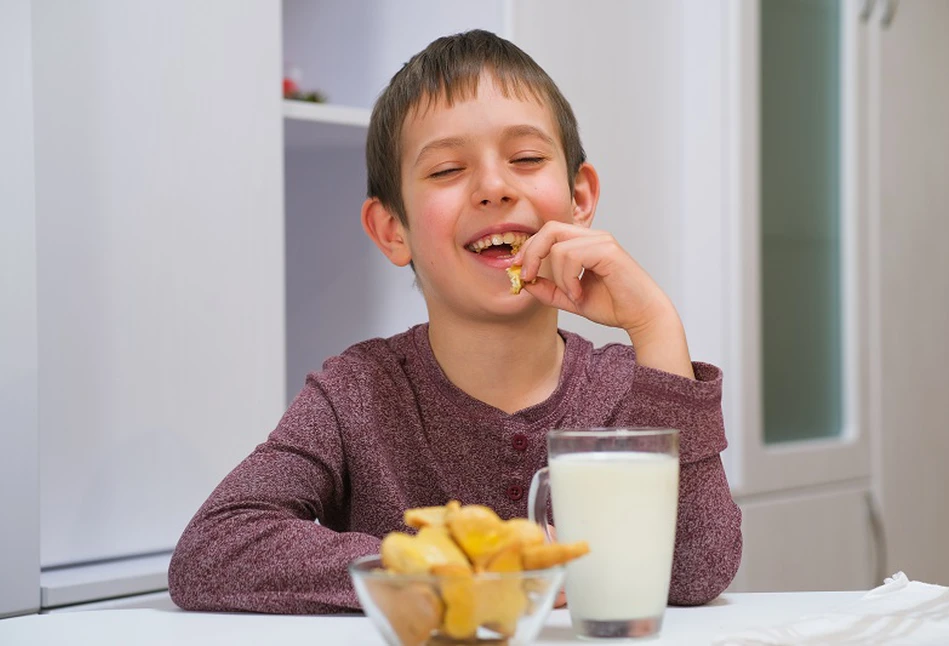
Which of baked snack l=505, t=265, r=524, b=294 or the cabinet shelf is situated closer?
baked snack l=505, t=265, r=524, b=294

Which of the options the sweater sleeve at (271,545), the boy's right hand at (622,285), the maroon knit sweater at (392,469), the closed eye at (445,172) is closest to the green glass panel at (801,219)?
the maroon knit sweater at (392,469)

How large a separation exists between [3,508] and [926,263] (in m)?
1.83

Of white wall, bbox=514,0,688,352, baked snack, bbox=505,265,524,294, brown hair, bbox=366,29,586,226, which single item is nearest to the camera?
baked snack, bbox=505,265,524,294

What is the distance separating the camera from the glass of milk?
63 cm

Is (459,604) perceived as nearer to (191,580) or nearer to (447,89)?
(191,580)

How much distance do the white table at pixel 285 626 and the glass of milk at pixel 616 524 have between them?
0.02m

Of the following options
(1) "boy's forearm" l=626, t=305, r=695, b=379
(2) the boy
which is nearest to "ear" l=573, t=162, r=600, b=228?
(2) the boy

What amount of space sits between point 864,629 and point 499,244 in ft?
1.96

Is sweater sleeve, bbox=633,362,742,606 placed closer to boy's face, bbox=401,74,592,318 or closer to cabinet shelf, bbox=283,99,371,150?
boy's face, bbox=401,74,592,318

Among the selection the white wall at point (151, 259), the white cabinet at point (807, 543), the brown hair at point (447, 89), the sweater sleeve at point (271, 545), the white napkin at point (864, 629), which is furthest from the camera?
the white cabinet at point (807, 543)

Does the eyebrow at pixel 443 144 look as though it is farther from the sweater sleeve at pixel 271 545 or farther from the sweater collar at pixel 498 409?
the sweater sleeve at pixel 271 545

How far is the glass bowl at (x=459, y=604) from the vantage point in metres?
0.49

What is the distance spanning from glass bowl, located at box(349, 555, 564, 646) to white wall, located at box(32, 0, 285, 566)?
34.3 inches

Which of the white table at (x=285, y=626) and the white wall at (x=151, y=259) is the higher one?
the white wall at (x=151, y=259)
